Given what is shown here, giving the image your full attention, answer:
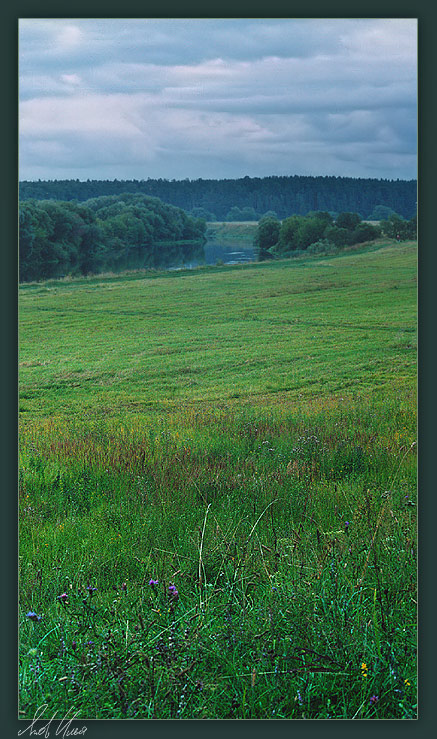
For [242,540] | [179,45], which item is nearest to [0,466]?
[242,540]

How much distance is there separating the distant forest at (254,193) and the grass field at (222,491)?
319mm

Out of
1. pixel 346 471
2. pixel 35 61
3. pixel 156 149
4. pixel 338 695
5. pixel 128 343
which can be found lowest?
pixel 338 695

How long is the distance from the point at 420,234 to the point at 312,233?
0.79 m

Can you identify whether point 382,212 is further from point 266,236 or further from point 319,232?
point 266,236

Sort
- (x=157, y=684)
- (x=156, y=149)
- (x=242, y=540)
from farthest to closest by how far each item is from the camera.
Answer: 1. (x=156, y=149)
2. (x=242, y=540)
3. (x=157, y=684)

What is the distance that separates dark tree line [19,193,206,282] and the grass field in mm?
118

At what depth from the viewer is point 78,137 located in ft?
12.0

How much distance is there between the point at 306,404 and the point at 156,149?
1774 millimetres

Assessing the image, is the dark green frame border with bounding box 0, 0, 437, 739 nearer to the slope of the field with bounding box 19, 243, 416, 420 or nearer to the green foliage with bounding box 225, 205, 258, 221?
the slope of the field with bounding box 19, 243, 416, 420

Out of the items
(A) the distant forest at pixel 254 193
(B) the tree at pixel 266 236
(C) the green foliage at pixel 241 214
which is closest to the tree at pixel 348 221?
(A) the distant forest at pixel 254 193

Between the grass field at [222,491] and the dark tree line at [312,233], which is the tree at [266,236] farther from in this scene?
the grass field at [222,491]

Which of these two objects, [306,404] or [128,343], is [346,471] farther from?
[128,343]

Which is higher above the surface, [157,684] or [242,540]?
[242,540]
